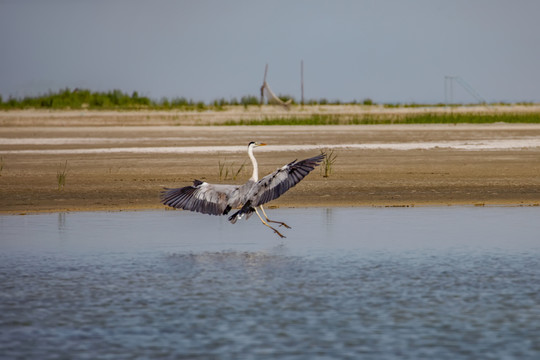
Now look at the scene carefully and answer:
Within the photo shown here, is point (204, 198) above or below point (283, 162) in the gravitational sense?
above

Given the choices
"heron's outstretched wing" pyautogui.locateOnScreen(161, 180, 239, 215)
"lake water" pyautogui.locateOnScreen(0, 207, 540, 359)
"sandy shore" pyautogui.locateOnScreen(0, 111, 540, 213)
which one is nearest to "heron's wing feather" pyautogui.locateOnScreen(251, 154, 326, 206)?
"heron's outstretched wing" pyautogui.locateOnScreen(161, 180, 239, 215)

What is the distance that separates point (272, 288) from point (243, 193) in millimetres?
2902

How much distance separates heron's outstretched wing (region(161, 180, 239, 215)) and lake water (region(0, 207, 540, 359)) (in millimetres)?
391

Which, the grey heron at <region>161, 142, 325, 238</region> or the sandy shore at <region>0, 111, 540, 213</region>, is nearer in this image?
the grey heron at <region>161, 142, 325, 238</region>

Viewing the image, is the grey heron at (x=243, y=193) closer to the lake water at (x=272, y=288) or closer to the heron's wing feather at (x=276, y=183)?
the heron's wing feather at (x=276, y=183)

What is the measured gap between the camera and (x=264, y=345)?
6.62 m

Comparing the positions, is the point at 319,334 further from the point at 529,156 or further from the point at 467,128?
the point at 467,128

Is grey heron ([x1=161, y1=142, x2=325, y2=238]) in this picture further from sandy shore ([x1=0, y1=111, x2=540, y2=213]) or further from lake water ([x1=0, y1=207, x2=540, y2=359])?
sandy shore ([x1=0, y1=111, x2=540, y2=213])

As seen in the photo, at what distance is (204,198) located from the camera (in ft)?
37.9

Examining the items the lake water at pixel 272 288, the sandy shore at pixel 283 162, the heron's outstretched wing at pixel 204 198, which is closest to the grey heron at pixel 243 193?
the heron's outstretched wing at pixel 204 198

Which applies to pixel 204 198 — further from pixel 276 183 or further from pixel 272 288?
pixel 272 288

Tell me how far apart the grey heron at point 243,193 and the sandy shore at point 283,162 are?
3.67 m

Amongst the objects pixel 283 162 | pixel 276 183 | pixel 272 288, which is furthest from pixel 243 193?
pixel 283 162

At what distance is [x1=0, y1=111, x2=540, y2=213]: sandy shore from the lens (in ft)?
52.9
